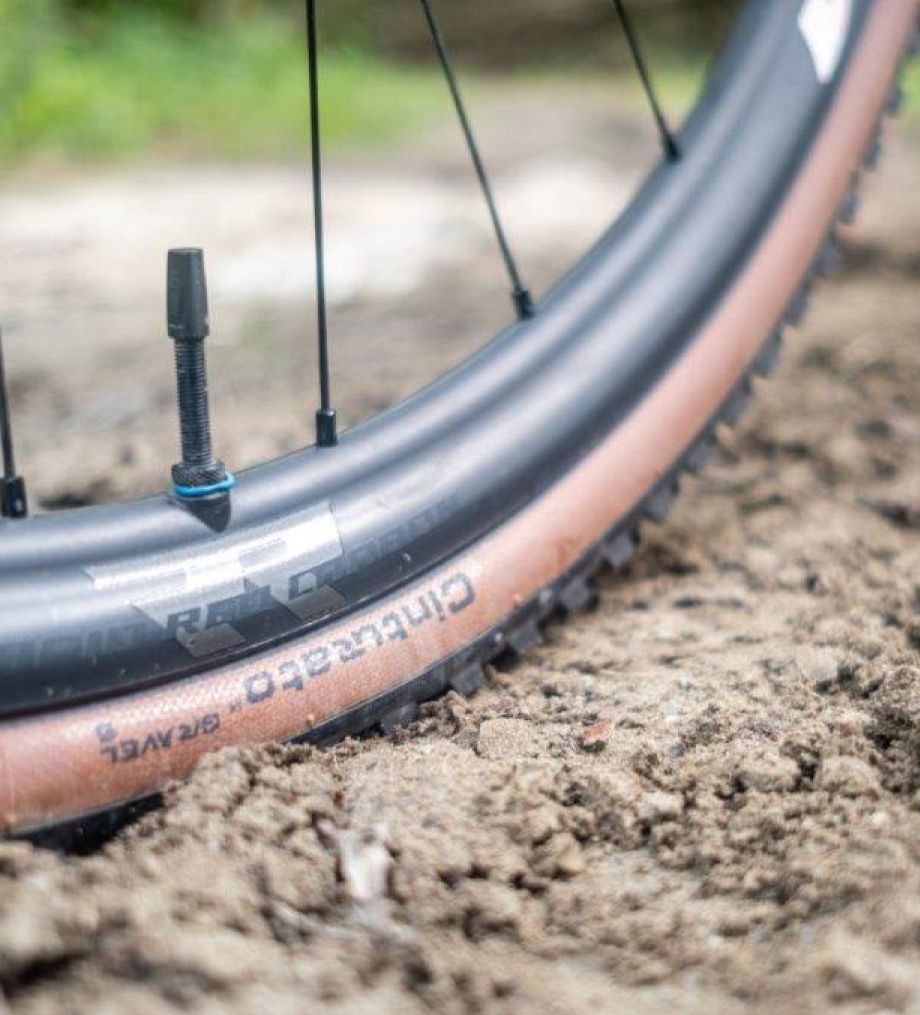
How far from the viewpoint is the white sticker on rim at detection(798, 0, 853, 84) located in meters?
1.32

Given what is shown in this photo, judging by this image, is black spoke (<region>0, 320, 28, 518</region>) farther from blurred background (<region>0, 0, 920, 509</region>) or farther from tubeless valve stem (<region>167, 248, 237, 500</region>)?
blurred background (<region>0, 0, 920, 509</region>)

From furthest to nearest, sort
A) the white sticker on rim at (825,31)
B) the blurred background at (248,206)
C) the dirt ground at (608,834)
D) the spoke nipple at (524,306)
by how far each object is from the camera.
→ the blurred background at (248,206)
the white sticker on rim at (825,31)
the spoke nipple at (524,306)
the dirt ground at (608,834)

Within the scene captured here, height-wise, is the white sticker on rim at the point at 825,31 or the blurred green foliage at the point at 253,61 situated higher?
the blurred green foliage at the point at 253,61

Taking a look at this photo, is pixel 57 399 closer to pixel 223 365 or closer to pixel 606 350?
pixel 223 365

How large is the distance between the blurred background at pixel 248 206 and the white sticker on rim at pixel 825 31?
1.91 ft

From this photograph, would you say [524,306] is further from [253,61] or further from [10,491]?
[253,61]

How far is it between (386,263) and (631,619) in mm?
1578

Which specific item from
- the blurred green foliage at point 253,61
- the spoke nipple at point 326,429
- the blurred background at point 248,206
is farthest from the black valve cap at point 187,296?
the blurred green foliage at point 253,61

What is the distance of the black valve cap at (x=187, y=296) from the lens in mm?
904

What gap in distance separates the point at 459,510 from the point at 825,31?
0.70m

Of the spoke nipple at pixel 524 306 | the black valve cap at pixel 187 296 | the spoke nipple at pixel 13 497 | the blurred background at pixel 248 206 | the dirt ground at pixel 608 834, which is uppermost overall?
the blurred background at pixel 248 206

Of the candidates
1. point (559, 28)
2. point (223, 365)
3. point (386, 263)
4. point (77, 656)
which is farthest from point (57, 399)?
point (559, 28)

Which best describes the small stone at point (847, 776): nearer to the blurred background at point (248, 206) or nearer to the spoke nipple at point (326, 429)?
the spoke nipple at point (326, 429)

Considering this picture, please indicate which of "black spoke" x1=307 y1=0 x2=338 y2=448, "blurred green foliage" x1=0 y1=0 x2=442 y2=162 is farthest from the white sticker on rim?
"blurred green foliage" x1=0 y1=0 x2=442 y2=162
